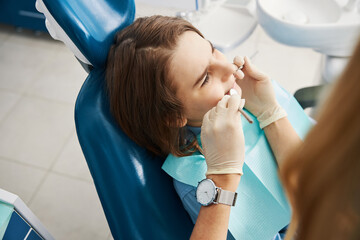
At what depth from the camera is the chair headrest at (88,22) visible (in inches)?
36.1

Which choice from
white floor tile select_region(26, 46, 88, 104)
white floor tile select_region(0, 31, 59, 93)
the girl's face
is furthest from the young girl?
white floor tile select_region(0, 31, 59, 93)

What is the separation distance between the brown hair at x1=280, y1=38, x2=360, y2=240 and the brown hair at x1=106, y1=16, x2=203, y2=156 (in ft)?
2.00

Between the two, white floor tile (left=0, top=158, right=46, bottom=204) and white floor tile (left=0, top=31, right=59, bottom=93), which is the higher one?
white floor tile (left=0, top=31, right=59, bottom=93)

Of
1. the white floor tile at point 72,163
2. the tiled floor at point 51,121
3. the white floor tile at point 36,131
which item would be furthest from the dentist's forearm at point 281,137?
the white floor tile at point 36,131

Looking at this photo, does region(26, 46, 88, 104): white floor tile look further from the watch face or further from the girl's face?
the watch face

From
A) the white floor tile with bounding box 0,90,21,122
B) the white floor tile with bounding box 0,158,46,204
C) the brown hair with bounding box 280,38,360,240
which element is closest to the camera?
the brown hair with bounding box 280,38,360,240

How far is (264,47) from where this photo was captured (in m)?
2.69

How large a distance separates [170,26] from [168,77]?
0.59 feet

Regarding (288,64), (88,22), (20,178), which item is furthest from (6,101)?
(288,64)

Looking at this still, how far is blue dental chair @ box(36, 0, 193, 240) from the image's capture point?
1.00 m

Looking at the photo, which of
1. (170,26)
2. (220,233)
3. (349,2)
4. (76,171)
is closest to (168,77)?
(170,26)

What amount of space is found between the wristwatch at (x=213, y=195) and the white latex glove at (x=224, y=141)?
2.2 inches

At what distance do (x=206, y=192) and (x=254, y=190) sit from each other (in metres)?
0.24

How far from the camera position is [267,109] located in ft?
4.02
